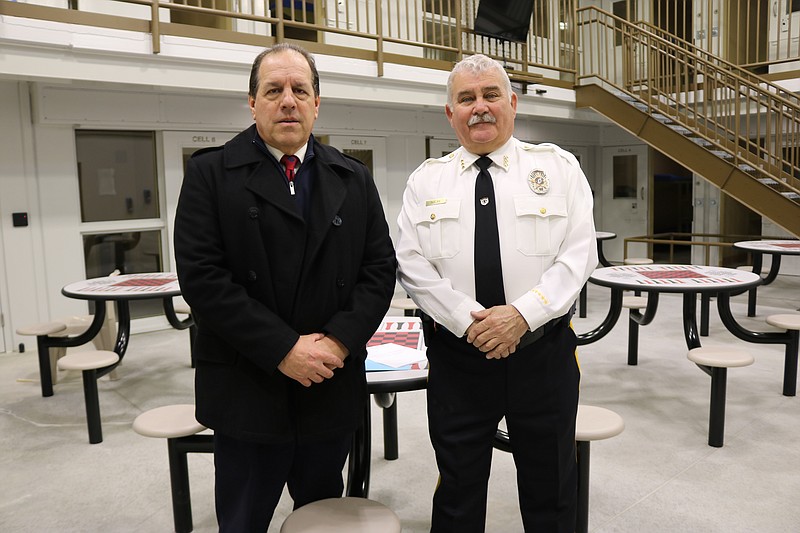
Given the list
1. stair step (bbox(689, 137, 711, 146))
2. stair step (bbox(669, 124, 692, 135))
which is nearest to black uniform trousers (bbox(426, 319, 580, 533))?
stair step (bbox(689, 137, 711, 146))

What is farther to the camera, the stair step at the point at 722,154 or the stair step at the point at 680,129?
the stair step at the point at 680,129

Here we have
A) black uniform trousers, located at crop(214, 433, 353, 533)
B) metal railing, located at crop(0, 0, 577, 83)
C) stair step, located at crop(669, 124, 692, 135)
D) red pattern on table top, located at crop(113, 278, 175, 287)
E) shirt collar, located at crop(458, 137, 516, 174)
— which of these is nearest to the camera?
black uniform trousers, located at crop(214, 433, 353, 533)

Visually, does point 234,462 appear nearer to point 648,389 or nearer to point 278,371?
point 278,371

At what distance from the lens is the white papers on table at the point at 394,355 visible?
230cm

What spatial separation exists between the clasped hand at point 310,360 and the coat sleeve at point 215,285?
2 cm

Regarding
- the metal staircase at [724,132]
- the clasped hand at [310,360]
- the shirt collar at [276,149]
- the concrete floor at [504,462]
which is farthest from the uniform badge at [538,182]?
the metal staircase at [724,132]

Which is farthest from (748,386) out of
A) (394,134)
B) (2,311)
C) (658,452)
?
(2,311)

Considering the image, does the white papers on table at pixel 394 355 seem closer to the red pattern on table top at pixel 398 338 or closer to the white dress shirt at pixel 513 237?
the red pattern on table top at pixel 398 338

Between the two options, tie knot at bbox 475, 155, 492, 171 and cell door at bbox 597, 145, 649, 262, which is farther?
cell door at bbox 597, 145, 649, 262

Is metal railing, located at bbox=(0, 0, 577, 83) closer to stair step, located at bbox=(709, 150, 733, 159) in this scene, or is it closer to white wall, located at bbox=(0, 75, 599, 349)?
white wall, located at bbox=(0, 75, 599, 349)

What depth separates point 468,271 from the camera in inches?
73.1

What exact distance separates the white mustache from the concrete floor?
5.35ft

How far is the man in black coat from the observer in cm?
157

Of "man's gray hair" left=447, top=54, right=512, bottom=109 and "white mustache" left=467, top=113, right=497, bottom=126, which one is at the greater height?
"man's gray hair" left=447, top=54, right=512, bottom=109
